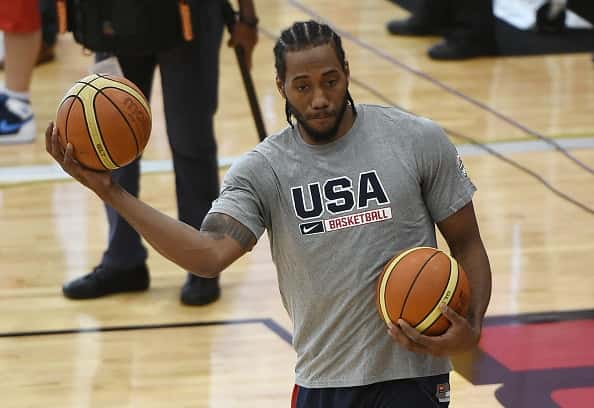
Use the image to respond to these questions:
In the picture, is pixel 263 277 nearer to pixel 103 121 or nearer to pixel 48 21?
pixel 103 121

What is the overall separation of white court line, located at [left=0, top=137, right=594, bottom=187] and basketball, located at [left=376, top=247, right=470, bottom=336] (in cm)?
398

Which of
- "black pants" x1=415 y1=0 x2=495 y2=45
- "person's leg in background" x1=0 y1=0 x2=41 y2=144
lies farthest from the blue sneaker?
"black pants" x1=415 y1=0 x2=495 y2=45

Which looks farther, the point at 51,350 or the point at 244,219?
the point at 51,350

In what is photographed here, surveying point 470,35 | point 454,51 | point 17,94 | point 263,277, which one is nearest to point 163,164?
point 17,94

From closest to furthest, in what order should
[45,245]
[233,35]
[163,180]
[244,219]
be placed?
[244,219] < [233,35] < [45,245] < [163,180]

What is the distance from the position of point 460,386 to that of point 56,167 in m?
3.22

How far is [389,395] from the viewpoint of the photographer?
3107mm

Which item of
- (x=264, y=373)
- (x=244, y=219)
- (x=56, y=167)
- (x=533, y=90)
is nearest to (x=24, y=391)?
(x=264, y=373)

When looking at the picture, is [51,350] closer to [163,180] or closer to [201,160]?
[201,160]

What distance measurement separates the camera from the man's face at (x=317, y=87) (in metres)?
3.03

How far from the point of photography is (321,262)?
10.2 ft

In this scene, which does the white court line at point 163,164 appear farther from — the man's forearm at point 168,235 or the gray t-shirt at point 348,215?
the man's forearm at point 168,235

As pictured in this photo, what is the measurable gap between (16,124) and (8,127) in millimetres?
50

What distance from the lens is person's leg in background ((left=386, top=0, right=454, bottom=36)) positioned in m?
9.45
